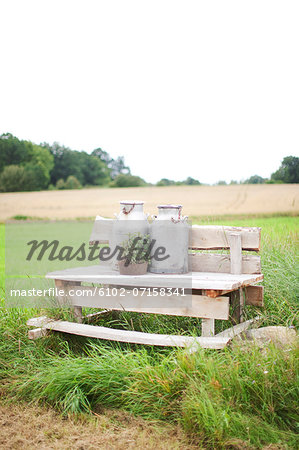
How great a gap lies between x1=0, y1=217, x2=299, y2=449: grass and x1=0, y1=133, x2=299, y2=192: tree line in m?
12.7

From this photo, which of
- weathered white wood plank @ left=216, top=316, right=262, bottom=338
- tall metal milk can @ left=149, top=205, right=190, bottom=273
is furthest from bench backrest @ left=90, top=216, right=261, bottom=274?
weathered white wood plank @ left=216, top=316, right=262, bottom=338

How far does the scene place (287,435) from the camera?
8.76 feet

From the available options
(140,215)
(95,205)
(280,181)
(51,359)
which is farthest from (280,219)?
(95,205)

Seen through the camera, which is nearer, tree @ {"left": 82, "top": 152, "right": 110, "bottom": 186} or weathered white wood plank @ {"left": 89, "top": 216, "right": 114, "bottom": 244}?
weathered white wood plank @ {"left": 89, "top": 216, "right": 114, "bottom": 244}

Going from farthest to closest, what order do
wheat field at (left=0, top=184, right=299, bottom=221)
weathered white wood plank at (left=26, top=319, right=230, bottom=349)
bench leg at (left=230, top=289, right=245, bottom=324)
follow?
1. wheat field at (left=0, top=184, right=299, bottom=221)
2. bench leg at (left=230, top=289, right=245, bottom=324)
3. weathered white wood plank at (left=26, top=319, right=230, bottom=349)

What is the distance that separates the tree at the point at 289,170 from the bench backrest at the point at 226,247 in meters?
3.71

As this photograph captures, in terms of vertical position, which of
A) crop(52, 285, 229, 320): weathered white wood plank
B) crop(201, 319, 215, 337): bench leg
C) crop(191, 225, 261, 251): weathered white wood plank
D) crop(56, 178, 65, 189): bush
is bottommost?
crop(201, 319, 215, 337): bench leg

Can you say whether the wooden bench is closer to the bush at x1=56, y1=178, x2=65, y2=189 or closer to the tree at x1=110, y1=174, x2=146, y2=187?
the tree at x1=110, y1=174, x2=146, y2=187

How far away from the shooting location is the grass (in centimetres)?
265

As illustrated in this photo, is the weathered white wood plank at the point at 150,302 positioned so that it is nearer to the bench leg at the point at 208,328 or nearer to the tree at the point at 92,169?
the bench leg at the point at 208,328

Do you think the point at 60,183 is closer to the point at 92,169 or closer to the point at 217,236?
the point at 92,169

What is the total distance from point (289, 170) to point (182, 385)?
5047 mm

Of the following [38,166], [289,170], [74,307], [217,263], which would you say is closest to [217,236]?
[217,263]

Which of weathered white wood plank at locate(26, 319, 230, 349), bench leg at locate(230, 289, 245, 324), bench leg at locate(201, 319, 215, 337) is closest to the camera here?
weathered white wood plank at locate(26, 319, 230, 349)
